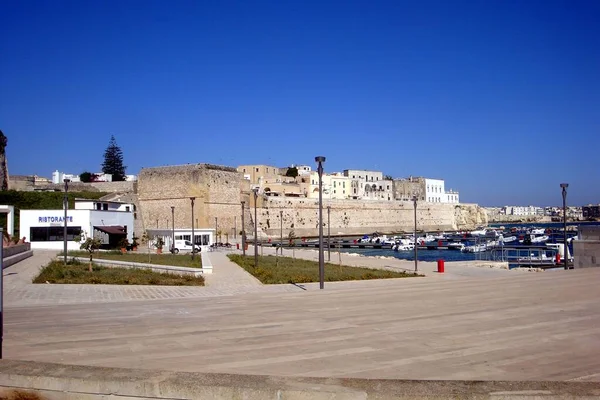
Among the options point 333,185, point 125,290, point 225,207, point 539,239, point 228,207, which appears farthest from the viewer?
point 333,185

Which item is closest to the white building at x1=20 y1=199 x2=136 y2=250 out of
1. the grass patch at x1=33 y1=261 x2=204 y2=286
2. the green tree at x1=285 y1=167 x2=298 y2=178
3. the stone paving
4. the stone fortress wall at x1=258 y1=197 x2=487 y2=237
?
the stone paving

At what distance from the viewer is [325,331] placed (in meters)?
6.76

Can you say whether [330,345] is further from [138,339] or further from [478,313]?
[478,313]

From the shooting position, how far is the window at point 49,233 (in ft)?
96.1

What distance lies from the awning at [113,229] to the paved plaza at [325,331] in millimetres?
19663

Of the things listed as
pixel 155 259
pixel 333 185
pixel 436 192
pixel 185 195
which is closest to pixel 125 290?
pixel 155 259

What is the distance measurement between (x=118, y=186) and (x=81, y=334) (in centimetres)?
4846

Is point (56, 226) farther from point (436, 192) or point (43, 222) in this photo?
point (436, 192)

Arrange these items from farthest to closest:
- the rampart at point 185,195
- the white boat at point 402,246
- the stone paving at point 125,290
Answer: the white boat at point 402,246 → the rampart at point 185,195 → the stone paving at point 125,290

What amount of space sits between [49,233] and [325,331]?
87.1 feet

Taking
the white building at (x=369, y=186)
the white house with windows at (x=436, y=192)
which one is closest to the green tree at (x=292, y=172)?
the white building at (x=369, y=186)

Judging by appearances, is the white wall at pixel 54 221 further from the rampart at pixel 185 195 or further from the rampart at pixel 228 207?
the rampart at pixel 185 195

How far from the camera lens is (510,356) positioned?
5473 millimetres

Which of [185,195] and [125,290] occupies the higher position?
[185,195]
